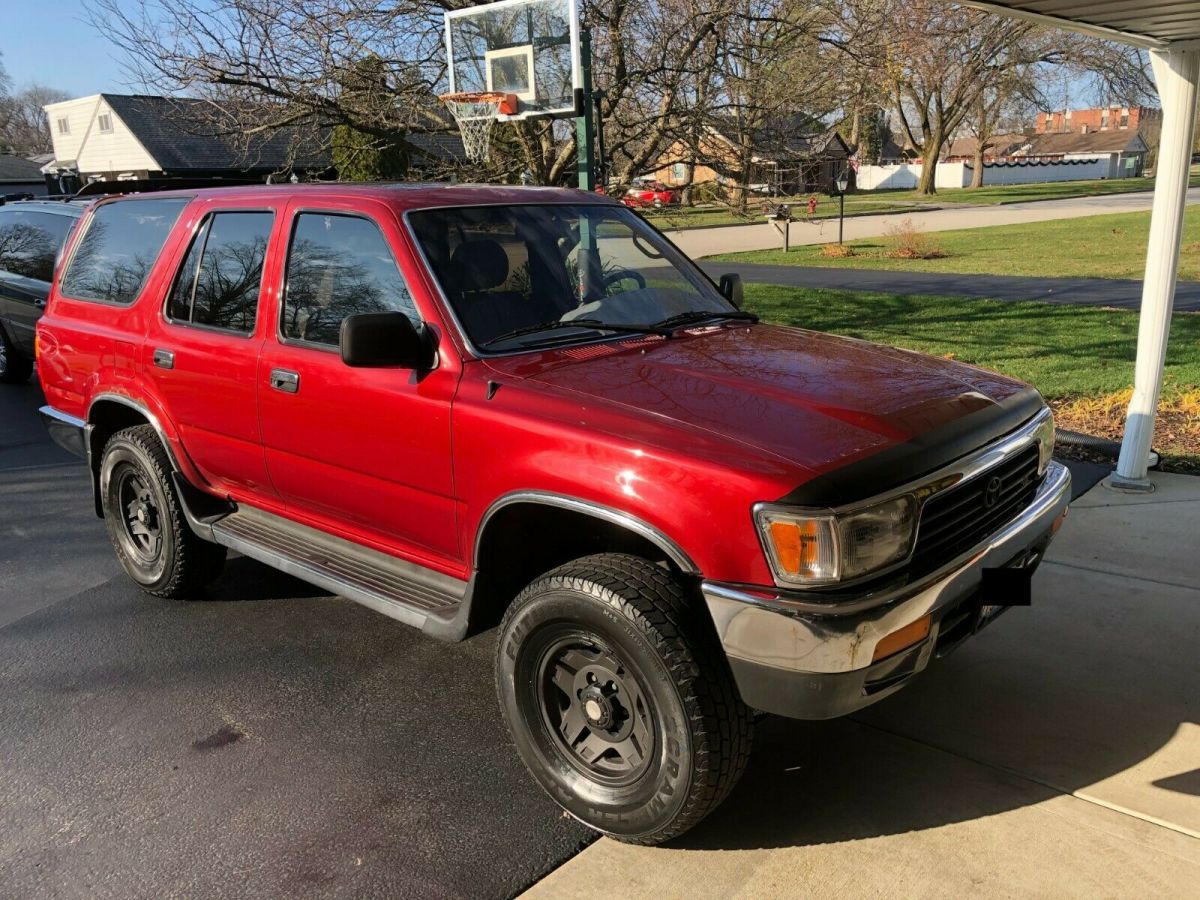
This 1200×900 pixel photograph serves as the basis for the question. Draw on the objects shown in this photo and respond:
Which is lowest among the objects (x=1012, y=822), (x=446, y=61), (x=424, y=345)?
(x=1012, y=822)

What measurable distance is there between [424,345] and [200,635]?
82.0 inches

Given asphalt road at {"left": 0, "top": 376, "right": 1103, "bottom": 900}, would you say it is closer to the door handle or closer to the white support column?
the door handle

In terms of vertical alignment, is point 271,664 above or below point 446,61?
below

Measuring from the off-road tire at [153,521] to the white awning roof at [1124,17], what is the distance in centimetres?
477

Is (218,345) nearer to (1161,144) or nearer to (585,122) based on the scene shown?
(585,122)

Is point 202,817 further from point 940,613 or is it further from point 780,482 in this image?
point 940,613

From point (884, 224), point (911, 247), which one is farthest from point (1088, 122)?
point (911, 247)

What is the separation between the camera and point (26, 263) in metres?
9.48

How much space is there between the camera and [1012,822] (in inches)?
118

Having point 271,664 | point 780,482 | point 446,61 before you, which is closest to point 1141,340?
point 780,482

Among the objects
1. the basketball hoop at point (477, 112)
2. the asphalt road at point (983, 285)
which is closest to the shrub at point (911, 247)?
the asphalt road at point (983, 285)

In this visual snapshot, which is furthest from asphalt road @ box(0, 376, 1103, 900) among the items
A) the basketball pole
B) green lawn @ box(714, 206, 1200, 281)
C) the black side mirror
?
green lawn @ box(714, 206, 1200, 281)

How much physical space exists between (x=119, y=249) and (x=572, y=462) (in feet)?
10.7

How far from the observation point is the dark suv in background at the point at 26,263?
9.11 metres
